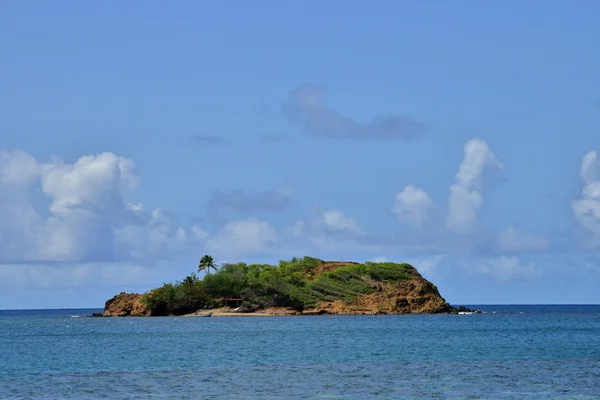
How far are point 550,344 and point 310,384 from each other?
40.9 m

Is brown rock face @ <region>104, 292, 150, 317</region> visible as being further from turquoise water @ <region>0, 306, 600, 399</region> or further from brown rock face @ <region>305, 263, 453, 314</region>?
turquoise water @ <region>0, 306, 600, 399</region>

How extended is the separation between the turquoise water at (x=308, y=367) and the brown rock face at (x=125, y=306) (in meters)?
83.5

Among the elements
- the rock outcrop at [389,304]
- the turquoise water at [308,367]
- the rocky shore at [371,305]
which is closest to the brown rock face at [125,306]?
the rocky shore at [371,305]

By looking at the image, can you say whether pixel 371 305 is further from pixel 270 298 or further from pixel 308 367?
pixel 308 367

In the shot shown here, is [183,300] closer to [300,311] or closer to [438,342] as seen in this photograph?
[300,311]

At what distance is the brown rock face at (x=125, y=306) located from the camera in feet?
614

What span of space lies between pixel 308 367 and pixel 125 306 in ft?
444

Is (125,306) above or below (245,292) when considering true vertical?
below

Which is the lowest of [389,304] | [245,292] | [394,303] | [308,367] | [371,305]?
[308,367]

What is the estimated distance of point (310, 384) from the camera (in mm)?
50969

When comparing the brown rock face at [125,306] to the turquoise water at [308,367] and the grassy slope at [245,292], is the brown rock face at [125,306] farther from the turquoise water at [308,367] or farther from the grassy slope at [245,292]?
the turquoise water at [308,367]

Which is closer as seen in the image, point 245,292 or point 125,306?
point 245,292

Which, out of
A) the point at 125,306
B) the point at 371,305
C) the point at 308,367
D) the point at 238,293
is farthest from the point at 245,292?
the point at 308,367

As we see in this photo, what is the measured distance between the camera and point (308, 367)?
61.8 meters
